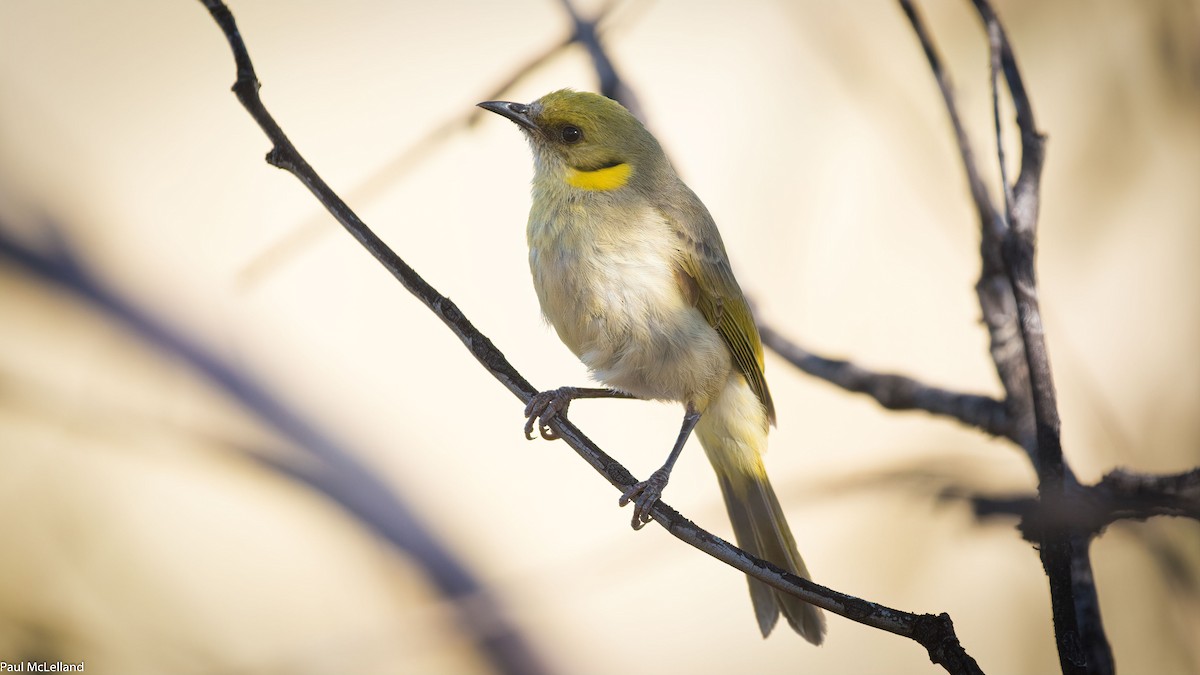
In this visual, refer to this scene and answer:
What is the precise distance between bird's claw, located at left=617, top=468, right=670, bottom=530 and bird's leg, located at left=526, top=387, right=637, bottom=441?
0.15 m

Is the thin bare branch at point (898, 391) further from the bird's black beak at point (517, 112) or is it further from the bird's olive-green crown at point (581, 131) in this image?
the bird's black beak at point (517, 112)

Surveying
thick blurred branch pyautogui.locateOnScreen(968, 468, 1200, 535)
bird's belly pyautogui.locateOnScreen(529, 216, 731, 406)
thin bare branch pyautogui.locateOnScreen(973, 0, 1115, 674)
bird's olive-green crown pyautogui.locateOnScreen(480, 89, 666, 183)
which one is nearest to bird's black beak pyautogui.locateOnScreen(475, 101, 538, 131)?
bird's olive-green crown pyautogui.locateOnScreen(480, 89, 666, 183)

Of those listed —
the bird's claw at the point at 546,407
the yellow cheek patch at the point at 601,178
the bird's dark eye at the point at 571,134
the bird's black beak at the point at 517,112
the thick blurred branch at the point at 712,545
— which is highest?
the bird's black beak at the point at 517,112

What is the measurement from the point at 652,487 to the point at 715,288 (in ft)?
1.07

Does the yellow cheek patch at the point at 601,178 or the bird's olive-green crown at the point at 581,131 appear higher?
the bird's olive-green crown at the point at 581,131

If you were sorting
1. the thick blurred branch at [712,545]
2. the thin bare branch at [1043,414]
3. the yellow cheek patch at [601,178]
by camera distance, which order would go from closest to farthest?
the thick blurred branch at [712,545] → the thin bare branch at [1043,414] → the yellow cheek patch at [601,178]

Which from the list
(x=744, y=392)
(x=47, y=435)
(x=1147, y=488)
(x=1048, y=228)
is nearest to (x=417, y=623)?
(x=47, y=435)

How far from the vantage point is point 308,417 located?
2207mm

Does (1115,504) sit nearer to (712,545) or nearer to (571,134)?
(712,545)

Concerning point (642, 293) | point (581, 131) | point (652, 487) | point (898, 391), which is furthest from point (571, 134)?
point (898, 391)

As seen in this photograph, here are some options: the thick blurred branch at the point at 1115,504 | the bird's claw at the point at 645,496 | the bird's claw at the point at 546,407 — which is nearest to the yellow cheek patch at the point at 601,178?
the bird's claw at the point at 546,407

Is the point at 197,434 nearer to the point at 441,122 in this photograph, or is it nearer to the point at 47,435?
the point at 47,435

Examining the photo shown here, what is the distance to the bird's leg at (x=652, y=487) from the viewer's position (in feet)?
4.16

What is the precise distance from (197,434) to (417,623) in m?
0.68
